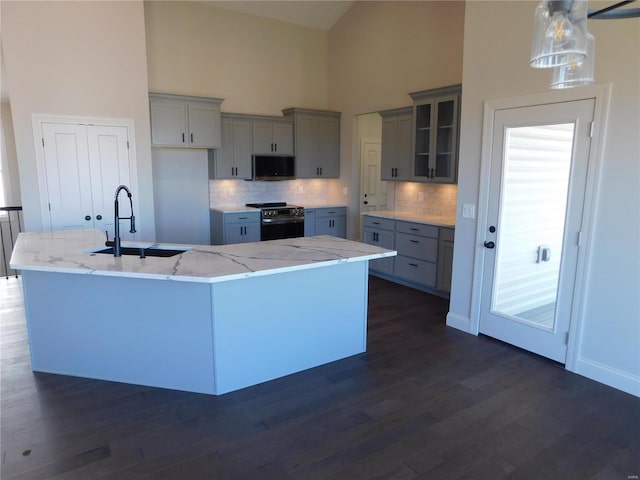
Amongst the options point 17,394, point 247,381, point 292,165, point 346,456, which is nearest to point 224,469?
point 346,456

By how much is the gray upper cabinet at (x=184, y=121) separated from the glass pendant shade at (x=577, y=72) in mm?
5222

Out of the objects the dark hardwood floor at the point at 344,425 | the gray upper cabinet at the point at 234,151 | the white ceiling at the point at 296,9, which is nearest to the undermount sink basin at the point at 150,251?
the dark hardwood floor at the point at 344,425

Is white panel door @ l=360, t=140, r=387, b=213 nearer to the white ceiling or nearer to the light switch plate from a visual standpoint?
the white ceiling

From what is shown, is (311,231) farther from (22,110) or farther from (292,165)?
(22,110)

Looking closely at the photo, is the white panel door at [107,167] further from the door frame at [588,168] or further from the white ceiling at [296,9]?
the door frame at [588,168]

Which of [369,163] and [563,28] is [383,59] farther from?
[563,28]

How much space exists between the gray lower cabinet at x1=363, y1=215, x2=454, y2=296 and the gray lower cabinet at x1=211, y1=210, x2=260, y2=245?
5.58 ft

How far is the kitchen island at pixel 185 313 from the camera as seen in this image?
2.86 m

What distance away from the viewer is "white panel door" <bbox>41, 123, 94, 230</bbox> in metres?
4.83

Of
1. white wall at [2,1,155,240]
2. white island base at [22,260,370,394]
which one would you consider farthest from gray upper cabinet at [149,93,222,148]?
white island base at [22,260,370,394]

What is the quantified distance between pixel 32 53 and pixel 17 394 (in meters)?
3.74

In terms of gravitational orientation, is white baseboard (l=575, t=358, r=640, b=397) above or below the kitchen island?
below

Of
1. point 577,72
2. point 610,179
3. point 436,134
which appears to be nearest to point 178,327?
point 577,72

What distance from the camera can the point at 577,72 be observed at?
4.99 feet
